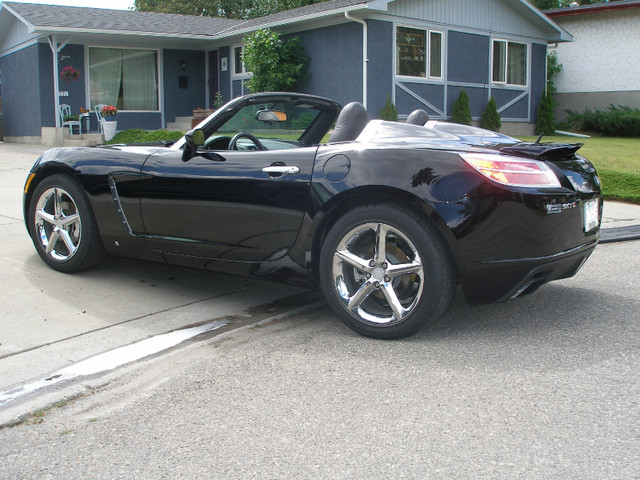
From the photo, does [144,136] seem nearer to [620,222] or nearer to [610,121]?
[620,222]

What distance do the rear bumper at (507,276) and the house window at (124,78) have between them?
65.5ft

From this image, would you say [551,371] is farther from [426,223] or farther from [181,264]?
[181,264]

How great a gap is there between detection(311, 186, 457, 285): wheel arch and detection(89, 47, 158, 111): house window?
19.3 metres

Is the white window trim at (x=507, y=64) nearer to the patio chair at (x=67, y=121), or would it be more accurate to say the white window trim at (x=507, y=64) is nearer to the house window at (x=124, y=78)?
the house window at (x=124, y=78)

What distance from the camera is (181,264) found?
14.8 feet

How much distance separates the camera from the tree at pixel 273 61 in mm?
18672

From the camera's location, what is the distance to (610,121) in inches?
892

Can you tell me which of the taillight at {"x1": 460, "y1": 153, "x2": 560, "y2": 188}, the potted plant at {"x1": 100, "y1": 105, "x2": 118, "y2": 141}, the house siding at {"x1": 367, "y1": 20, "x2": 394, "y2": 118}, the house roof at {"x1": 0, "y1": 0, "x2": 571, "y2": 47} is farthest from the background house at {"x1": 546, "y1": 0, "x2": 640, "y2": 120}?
the taillight at {"x1": 460, "y1": 153, "x2": 560, "y2": 188}

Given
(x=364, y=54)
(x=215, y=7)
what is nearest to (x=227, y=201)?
(x=364, y=54)

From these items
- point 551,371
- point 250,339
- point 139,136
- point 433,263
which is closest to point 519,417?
point 551,371

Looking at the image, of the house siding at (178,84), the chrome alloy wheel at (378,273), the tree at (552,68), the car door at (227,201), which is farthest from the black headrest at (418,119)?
the tree at (552,68)

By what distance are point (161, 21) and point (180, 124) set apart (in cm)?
359

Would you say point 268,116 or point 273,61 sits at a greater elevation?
point 273,61

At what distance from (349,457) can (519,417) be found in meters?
0.75
